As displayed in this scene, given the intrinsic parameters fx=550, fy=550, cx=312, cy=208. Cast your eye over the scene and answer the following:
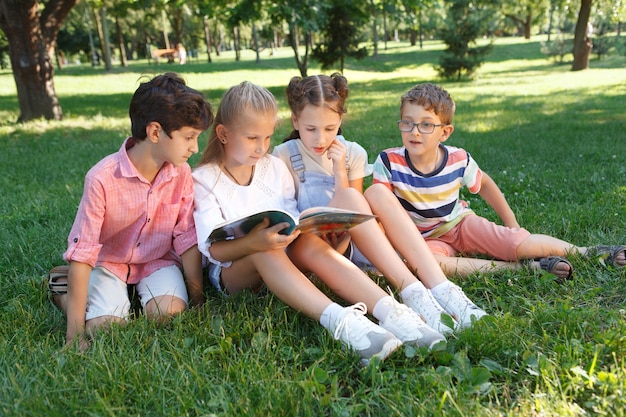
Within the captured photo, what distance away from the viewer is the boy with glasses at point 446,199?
9.86 feet

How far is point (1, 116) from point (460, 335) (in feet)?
35.1

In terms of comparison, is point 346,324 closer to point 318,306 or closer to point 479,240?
point 318,306

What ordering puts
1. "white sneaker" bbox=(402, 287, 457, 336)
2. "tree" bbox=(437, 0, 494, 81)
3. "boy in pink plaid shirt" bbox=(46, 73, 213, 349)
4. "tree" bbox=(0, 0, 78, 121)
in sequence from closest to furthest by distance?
"white sneaker" bbox=(402, 287, 457, 336) < "boy in pink plaid shirt" bbox=(46, 73, 213, 349) < "tree" bbox=(0, 0, 78, 121) < "tree" bbox=(437, 0, 494, 81)

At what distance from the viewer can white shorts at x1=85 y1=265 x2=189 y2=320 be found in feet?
8.43

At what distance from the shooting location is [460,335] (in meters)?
2.21

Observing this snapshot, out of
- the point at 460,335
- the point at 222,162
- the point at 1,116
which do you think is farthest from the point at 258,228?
the point at 1,116

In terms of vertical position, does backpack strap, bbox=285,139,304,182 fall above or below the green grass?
above

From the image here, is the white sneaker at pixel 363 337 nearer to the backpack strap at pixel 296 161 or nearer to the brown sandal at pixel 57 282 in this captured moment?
the backpack strap at pixel 296 161

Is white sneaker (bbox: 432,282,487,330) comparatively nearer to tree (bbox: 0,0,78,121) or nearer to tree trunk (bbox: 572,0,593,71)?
tree (bbox: 0,0,78,121)

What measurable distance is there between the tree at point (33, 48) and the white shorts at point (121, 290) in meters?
8.06

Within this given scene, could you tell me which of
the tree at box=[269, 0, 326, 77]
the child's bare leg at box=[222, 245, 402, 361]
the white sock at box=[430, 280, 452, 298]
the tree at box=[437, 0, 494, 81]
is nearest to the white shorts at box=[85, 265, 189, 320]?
the child's bare leg at box=[222, 245, 402, 361]

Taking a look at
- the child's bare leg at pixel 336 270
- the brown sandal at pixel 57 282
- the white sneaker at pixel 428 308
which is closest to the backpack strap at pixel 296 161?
the child's bare leg at pixel 336 270

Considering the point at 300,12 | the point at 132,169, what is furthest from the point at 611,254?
the point at 300,12

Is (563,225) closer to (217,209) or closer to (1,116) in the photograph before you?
(217,209)
